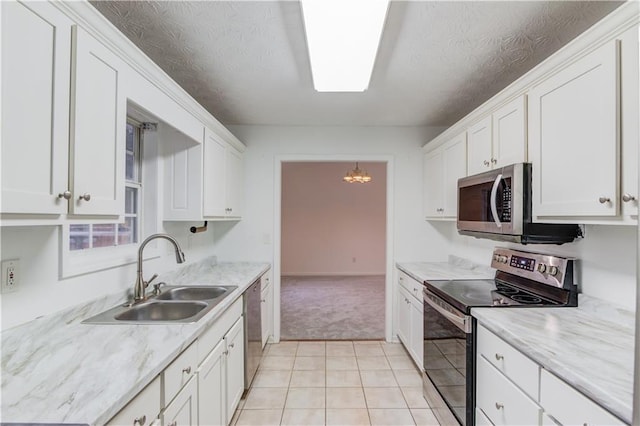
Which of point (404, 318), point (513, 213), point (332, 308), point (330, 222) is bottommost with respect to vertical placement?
point (332, 308)

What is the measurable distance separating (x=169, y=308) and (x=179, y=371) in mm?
795

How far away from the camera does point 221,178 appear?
2.81 m

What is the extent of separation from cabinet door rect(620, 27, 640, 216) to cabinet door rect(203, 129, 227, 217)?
242 centimetres

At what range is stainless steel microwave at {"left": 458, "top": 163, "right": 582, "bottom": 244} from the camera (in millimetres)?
1722

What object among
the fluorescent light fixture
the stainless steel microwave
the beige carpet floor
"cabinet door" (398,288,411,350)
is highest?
the fluorescent light fixture

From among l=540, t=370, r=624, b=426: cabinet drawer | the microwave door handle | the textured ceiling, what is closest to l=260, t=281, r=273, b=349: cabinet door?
the textured ceiling

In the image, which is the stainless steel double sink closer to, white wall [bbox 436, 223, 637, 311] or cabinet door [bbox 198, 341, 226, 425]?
cabinet door [bbox 198, 341, 226, 425]

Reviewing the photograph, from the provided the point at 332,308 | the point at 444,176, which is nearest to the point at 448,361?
the point at 444,176

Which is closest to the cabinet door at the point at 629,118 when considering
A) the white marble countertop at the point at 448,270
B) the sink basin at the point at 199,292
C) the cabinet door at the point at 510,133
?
the cabinet door at the point at 510,133

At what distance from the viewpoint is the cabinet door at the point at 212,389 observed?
5.02 feet

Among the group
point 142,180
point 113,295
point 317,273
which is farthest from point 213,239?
point 317,273

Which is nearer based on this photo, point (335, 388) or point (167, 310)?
point (167, 310)

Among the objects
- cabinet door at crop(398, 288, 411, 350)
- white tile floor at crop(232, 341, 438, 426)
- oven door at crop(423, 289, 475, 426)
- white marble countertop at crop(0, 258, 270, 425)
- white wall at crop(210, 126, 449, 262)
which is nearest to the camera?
white marble countertop at crop(0, 258, 270, 425)

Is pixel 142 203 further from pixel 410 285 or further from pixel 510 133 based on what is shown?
pixel 510 133
